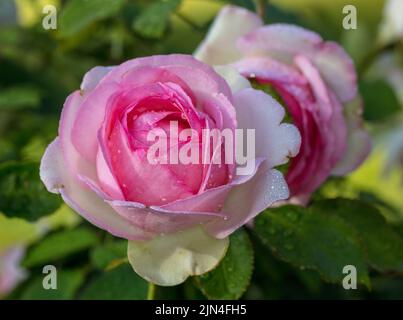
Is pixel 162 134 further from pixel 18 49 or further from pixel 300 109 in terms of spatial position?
pixel 18 49

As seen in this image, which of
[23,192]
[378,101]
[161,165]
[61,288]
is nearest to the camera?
[161,165]

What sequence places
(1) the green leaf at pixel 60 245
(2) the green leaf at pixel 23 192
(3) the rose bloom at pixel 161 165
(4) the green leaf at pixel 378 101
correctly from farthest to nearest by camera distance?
1. (4) the green leaf at pixel 378 101
2. (1) the green leaf at pixel 60 245
3. (2) the green leaf at pixel 23 192
4. (3) the rose bloom at pixel 161 165

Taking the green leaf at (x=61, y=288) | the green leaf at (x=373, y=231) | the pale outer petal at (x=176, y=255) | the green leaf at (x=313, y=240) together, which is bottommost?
the green leaf at (x=61, y=288)

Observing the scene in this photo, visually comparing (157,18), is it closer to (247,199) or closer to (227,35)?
(227,35)

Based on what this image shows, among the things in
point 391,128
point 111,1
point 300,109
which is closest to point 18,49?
point 111,1

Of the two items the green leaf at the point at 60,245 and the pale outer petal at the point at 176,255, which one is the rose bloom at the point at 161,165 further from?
the green leaf at the point at 60,245

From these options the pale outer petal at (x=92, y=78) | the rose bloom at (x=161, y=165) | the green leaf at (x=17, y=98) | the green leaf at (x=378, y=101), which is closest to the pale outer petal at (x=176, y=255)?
the rose bloom at (x=161, y=165)

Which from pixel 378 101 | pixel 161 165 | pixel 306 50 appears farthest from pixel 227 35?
pixel 378 101
